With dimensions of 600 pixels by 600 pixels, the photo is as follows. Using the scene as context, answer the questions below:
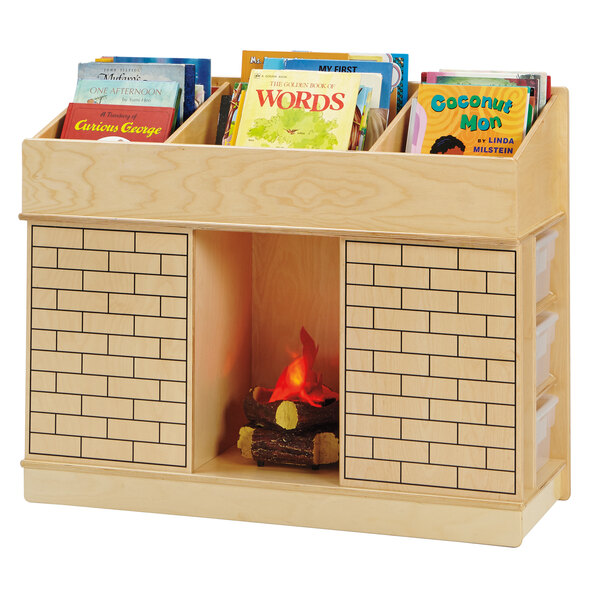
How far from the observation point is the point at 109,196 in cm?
444

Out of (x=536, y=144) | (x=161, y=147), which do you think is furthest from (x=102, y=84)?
(x=536, y=144)

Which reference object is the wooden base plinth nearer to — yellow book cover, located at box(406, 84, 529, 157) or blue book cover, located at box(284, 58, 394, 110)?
yellow book cover, located at box(406, 84, 529, 157)

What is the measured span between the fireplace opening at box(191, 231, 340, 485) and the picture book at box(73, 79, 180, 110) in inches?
18.4

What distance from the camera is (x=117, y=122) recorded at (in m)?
4.60

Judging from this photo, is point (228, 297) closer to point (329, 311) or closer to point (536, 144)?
point (329, 311)

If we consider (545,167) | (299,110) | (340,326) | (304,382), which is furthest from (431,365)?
(299,110)

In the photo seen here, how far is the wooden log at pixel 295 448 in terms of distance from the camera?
453 cm

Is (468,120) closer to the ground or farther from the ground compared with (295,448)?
farther from the ground

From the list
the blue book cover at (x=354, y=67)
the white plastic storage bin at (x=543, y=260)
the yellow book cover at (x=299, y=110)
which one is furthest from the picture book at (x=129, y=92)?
the white plastic storage bin at (x=543, y=260)

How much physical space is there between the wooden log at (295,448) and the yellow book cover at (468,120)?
0.93 meters

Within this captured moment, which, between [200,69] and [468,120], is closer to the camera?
[468,120]

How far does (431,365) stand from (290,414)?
0.55 meters

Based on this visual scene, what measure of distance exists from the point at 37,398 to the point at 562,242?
1.71 metres

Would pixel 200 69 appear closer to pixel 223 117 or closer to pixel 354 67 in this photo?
pixel 223 117
